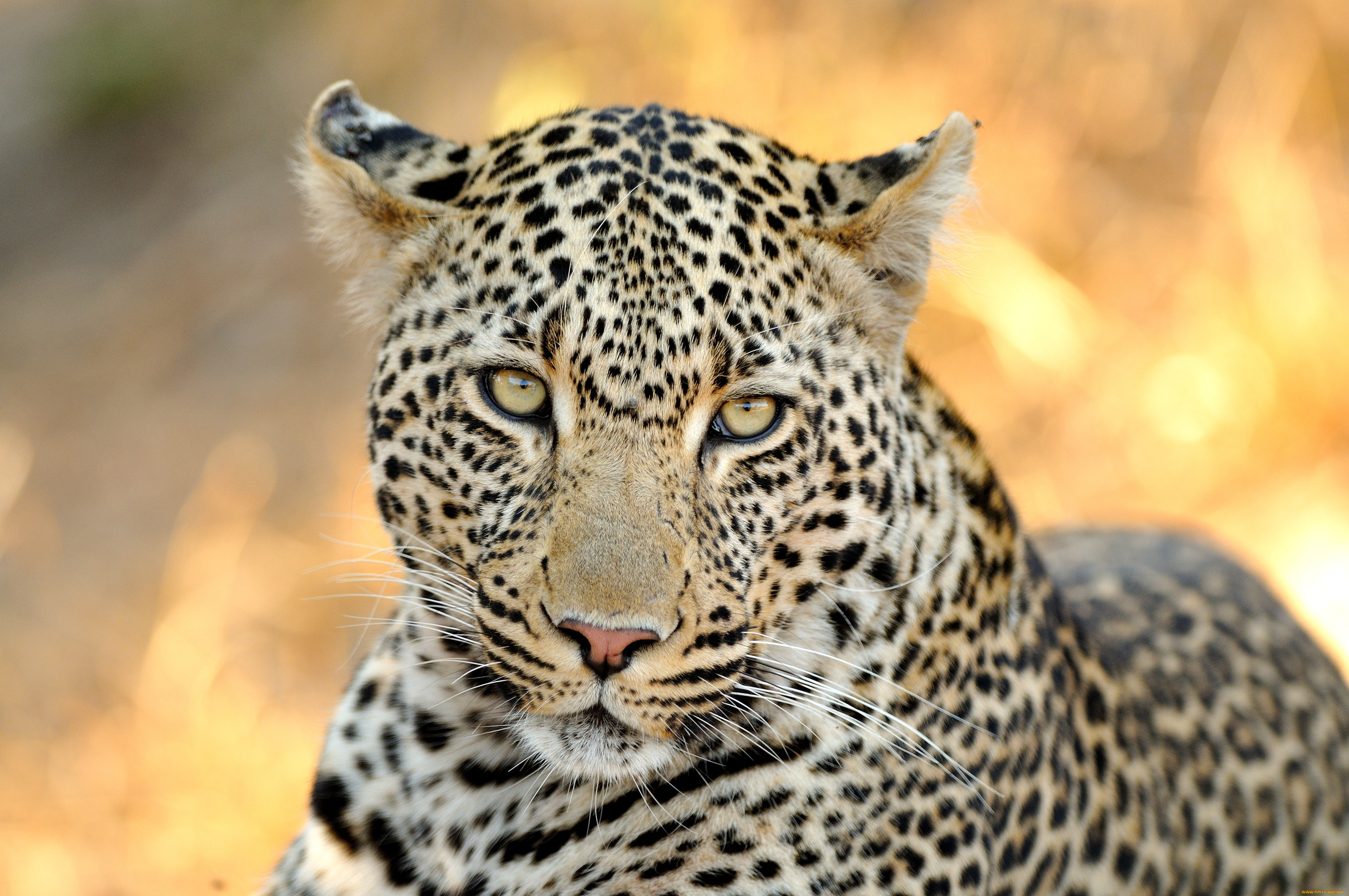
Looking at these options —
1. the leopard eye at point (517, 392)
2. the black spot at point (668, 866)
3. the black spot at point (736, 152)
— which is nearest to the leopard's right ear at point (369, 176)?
the leopard eye at point (517, 392)

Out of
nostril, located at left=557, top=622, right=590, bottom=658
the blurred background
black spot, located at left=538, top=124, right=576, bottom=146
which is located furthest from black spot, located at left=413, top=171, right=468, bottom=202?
the blurred background

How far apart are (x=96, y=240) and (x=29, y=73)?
2789mm

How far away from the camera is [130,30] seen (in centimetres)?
1378

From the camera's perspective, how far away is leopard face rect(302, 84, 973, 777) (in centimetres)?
314

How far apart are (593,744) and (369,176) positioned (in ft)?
5.69

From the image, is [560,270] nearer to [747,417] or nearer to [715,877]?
[747,417]

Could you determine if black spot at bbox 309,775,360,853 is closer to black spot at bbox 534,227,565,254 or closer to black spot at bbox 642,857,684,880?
black spot at bbox 642,857,684,880

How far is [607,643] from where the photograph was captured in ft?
9.84

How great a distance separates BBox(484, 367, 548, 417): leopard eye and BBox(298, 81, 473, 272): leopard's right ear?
541 mm

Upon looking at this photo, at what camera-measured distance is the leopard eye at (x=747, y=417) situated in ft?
11.0

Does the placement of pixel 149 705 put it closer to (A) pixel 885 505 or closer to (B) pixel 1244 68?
(A) pixel 885 505

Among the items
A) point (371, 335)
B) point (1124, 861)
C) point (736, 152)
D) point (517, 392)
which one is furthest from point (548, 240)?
point (371, 335)

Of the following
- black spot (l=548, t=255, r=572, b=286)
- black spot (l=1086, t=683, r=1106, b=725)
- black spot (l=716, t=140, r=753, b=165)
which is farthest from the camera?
black spot (l=1086, t=683, r=1106, b=725)

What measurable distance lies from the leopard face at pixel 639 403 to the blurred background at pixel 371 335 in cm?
435
